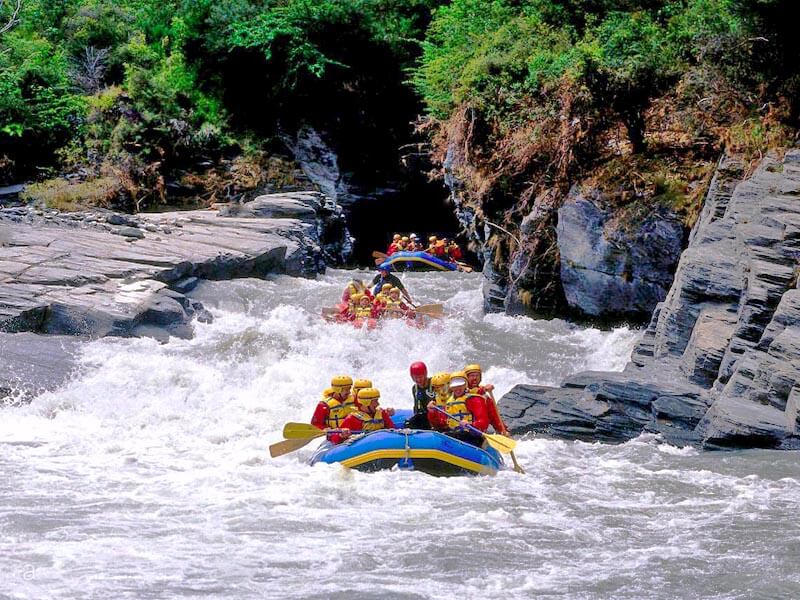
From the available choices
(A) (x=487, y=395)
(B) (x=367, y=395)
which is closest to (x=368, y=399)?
(B) (x=367, y=395)

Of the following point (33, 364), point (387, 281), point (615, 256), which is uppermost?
point (615, 256)

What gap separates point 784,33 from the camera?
14.4m

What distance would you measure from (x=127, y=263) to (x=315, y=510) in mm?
9927

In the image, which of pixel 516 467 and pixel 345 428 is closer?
pixel 516 467

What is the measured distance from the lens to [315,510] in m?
8.67

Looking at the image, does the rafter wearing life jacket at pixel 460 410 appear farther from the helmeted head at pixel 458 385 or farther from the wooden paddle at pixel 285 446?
the wooden paddle at pixel 285 446

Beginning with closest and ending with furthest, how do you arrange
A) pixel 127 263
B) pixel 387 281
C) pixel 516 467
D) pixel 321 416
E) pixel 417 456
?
pixel 417 456 → pixel 516 467 → pixel 321 416 → pixel 127 263 → pixel 387 281

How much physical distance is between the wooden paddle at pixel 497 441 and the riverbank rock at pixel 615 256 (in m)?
5.95

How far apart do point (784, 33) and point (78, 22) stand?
2675 cm

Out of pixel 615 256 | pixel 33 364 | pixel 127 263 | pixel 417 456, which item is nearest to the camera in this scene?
pixel 417 456

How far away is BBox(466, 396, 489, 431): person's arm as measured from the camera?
10.1 meters

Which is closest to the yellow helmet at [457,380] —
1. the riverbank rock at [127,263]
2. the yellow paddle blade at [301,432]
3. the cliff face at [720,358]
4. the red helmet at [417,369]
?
the red helmet at [417,369]

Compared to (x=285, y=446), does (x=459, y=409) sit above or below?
above

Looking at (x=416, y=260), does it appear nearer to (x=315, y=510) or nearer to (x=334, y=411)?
(x=334, y=411)
